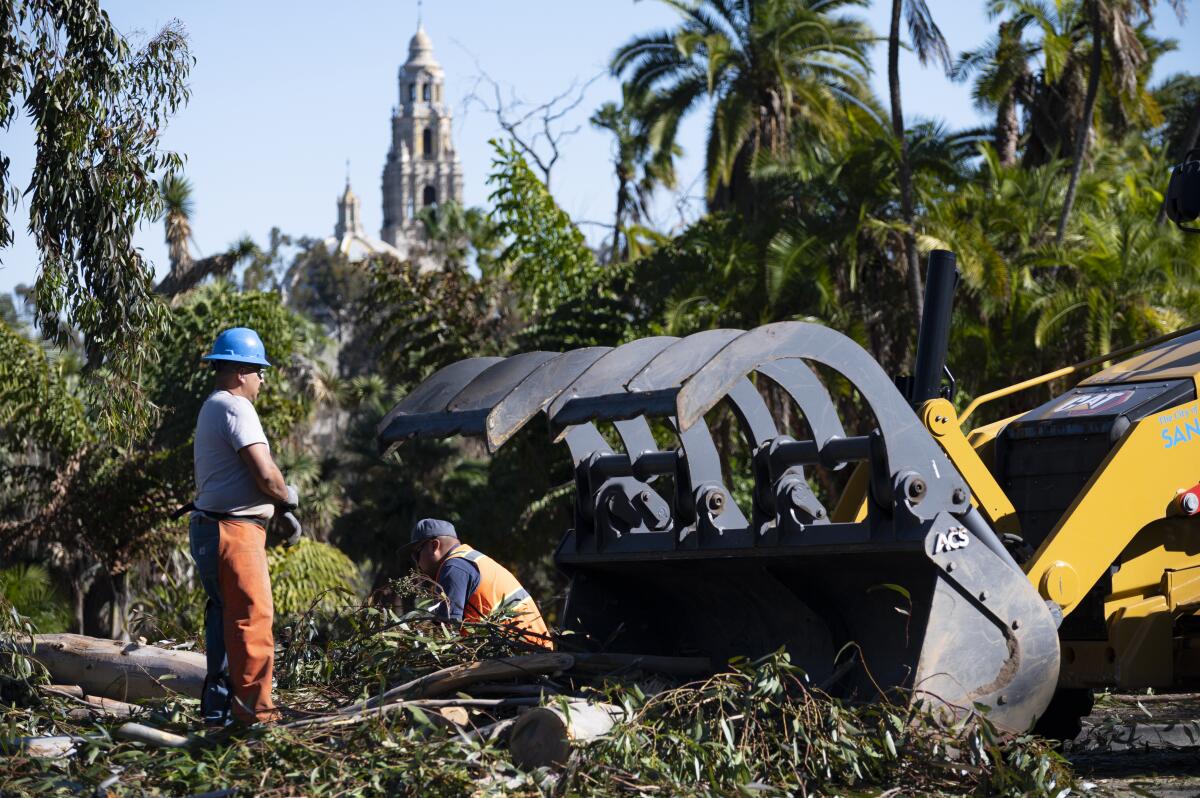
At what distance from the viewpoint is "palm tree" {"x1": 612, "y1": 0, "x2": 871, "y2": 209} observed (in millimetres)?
26250

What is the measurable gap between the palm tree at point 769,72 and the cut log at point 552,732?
21.7 m

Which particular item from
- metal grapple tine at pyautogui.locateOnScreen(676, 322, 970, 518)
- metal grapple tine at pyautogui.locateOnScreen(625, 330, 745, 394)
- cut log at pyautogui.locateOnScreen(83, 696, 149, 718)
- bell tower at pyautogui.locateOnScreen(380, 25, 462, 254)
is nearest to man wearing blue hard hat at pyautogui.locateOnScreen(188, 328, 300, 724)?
cut log at pyautogui.locateOnScreen(83, 696, 149, 718)

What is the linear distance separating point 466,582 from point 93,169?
Answer: 438 cm

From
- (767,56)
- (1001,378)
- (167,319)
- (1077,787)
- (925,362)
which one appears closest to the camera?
(1077,787)

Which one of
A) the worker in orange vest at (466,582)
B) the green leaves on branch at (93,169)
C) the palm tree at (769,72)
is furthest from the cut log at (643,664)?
the palm tree at (769,72)

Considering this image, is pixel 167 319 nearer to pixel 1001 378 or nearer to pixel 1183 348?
pixel 1183 348

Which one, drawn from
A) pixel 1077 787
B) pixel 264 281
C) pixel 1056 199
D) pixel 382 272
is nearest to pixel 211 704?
pixel 1077 787

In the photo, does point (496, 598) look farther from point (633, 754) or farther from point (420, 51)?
point (420, 51)

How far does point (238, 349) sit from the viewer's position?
6.55 metres

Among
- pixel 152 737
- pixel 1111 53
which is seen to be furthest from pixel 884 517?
pixel 1111 53

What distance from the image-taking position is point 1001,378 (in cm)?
2133

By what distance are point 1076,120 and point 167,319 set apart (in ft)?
68.5

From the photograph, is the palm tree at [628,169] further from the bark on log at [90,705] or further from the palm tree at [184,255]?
the bark on log at [90,705]

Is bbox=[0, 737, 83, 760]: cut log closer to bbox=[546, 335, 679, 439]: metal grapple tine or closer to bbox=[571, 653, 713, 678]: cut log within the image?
bbox=[571, 653, 713, 678]: cut log
